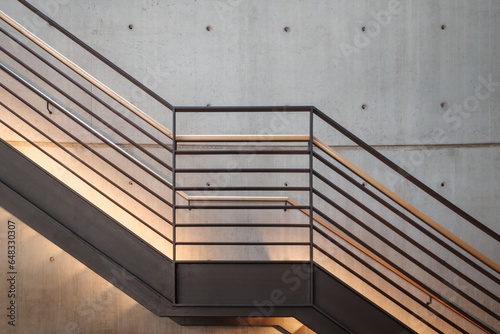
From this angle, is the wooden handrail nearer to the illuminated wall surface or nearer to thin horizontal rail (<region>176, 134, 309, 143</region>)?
thin horizontal rail (<region>176, 134, 309, 143</region>)

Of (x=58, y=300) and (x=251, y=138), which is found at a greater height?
(x=251, y=138)

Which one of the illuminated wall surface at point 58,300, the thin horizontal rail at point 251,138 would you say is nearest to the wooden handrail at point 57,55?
the thin horizontal rail at point 251,138

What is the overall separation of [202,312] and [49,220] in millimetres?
1035

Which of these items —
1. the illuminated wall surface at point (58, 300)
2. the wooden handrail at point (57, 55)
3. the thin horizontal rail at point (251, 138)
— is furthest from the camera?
the illuminated wall surface at point (58, 300)

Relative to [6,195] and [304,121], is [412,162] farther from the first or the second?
[6,195]

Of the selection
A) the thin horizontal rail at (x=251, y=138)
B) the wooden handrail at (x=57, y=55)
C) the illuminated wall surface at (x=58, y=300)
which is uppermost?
the wooden handrail at (x=57, y=55)

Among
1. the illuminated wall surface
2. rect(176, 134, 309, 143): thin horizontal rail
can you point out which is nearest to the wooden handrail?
rect(176, 134, 309, 143): thin horizontal rail

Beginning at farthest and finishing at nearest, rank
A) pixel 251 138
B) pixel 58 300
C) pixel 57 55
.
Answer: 1. pixel 58 300
2. pixel 57 55
3. pixel 251 138

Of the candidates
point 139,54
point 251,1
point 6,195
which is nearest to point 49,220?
point 6,195

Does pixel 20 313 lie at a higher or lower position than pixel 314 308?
lower

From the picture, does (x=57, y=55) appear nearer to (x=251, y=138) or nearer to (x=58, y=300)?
(x=251, y=138)

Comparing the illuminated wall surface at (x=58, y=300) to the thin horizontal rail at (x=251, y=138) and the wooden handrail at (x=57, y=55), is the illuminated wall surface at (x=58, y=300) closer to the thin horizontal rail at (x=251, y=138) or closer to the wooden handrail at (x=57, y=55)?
the wooden handrail at (x=57, y=55)

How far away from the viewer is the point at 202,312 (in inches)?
110

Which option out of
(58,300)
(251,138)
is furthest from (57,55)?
(58,300)
